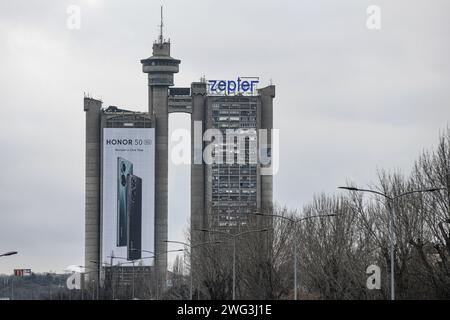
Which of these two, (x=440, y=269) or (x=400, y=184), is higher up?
(x=400, y=184)

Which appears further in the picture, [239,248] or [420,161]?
[239,248]

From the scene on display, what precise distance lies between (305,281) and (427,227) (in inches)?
1270

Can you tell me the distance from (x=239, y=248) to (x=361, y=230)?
26849mm

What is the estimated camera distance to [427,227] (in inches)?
3091
